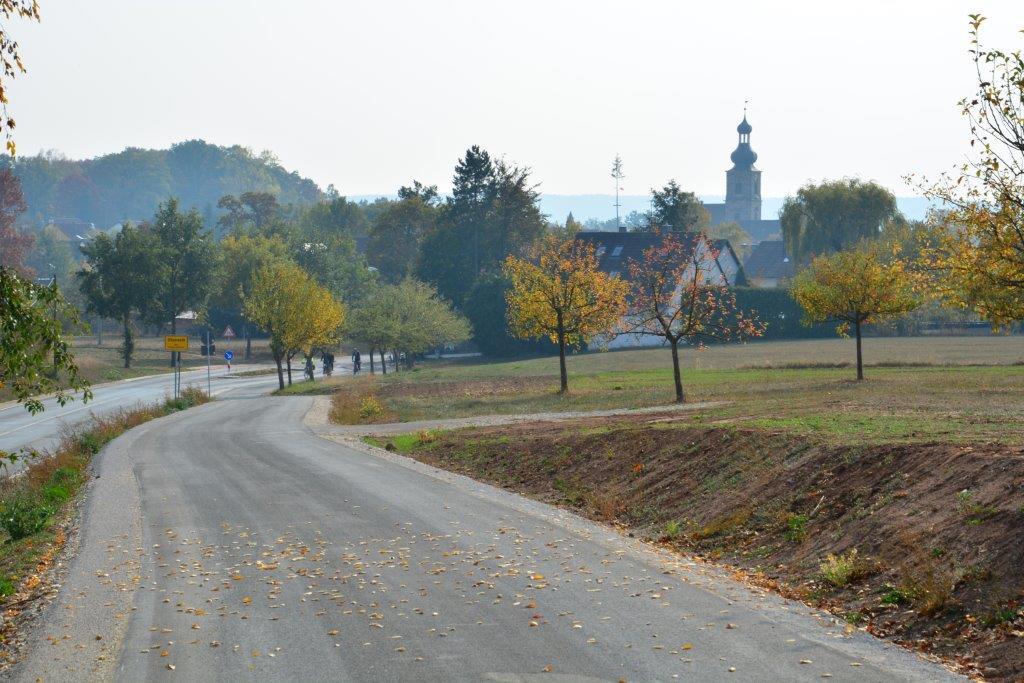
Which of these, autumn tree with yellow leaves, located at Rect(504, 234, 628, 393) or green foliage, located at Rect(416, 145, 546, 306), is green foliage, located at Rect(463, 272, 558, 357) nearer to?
green foliage, located at Rect(416, 145, 546, 306)

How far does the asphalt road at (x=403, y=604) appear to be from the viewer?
953 cm

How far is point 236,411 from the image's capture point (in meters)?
44.8

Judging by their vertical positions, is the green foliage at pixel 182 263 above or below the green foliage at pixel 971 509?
above

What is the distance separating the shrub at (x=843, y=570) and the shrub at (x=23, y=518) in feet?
38.2

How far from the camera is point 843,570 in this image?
12070 millimetres

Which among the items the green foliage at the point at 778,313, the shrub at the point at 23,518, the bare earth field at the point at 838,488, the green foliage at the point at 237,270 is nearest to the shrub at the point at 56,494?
the shrub at the point at 23,518

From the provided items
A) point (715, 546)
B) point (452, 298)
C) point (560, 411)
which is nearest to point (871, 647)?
point (715, 546)

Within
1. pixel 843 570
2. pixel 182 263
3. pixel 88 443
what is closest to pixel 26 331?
pixel 843 570

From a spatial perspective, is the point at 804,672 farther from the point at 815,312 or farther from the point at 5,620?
the point at 815,312

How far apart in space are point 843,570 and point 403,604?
4623mm

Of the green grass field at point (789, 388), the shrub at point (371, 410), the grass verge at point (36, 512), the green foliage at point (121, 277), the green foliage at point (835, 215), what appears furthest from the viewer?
the green foliage at point (835, 215)

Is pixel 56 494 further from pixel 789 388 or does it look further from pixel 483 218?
pixel 483 218

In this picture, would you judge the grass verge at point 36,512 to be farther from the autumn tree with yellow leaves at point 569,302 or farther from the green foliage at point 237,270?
the green foliage at point 237,270

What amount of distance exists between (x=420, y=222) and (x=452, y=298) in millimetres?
32682
